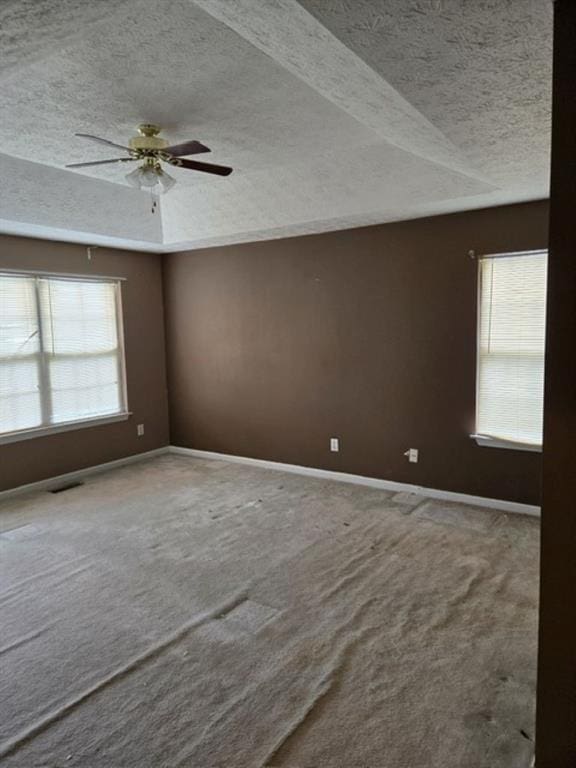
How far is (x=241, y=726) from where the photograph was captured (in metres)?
1.91

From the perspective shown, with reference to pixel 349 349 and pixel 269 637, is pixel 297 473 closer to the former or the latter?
pixel 349 349

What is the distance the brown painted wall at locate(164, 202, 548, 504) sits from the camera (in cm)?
407

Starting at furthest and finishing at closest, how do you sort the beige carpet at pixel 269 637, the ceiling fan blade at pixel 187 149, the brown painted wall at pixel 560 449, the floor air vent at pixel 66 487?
1. the floor air vent at pixel 66 487
2. the ceiling fan blade at pixel 187 149
3. the beige carpet at pixel 269 637
4. the brown painted wall at pixel 560 449

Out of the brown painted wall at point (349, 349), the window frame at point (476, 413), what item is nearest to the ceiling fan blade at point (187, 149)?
the brown painted wall at point (349, 349)

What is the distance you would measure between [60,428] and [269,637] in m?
3.41

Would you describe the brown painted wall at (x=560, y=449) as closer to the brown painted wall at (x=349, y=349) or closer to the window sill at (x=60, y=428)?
the brown painted wall at (x=349, y=349)

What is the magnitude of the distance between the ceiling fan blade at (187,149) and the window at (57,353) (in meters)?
2.57

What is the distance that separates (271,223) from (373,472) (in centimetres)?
244

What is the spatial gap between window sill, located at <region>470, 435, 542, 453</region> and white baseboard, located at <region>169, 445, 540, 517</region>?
44cm

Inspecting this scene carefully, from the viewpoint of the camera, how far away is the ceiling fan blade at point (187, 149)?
2588mm

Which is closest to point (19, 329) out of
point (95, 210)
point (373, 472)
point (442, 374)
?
point (95, 210)

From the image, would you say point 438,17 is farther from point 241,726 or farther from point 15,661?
point 15,661

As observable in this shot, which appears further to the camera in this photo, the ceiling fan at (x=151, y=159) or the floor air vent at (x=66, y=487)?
the floor air vent at (x=66, y=487)

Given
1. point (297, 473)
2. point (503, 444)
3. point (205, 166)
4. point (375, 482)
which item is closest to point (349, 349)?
point (375, 482)
